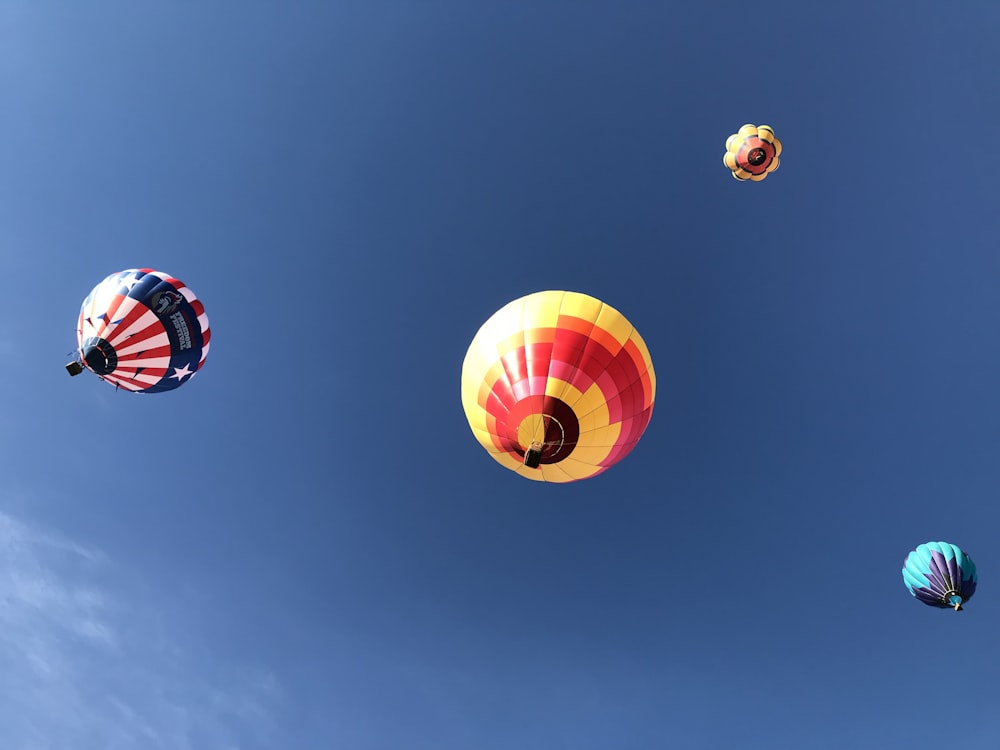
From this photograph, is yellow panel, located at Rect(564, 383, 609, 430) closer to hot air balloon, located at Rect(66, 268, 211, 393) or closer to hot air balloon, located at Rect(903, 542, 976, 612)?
hot air balloon, located at Rect(66, 268, 211, 393)

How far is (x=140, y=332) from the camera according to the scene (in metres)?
10.9

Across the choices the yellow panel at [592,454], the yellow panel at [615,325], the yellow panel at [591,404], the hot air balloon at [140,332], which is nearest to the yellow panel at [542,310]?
the yellow panel at [615,325]

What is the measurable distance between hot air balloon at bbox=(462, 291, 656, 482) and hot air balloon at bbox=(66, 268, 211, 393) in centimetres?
789

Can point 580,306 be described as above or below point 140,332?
above

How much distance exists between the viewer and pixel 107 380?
429 inches

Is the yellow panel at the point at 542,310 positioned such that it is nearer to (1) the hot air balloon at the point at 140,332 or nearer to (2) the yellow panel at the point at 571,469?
(2) the yellow panel at the point at 571,469

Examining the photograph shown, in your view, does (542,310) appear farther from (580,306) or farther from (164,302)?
(164,302)

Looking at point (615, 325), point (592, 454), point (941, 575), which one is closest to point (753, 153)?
point (615, 325)

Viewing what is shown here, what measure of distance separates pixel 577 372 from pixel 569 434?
3.74ft

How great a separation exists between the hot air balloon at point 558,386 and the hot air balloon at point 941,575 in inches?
534

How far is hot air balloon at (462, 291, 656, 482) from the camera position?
821cm

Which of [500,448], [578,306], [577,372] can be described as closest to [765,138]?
[578,306]

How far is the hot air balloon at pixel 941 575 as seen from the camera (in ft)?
47.1

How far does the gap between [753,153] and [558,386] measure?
12.0 meters
